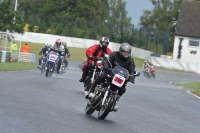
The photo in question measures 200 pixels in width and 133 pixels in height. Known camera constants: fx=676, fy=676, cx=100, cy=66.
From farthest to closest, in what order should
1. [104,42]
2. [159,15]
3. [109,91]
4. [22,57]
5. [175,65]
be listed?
1. [159,15]
2. [175,65]
3. [22,57]
4. [104,42]
5. [109,91]

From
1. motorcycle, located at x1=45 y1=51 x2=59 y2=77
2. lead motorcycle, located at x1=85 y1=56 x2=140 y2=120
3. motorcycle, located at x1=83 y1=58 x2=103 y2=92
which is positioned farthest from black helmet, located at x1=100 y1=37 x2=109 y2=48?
motorcycle, located at x1=45 y1=51 x2=59 y2=77

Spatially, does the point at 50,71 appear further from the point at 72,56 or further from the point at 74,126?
the point at 72,56

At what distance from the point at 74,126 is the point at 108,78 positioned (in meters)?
1.84

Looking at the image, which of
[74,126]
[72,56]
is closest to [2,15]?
[72,56]

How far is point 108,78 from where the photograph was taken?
12781 millimetres

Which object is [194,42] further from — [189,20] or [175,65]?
[175,65]

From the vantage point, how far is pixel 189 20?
74.1 m

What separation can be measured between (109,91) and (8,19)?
36.0 meters

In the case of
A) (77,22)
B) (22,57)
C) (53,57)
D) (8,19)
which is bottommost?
(22,57)

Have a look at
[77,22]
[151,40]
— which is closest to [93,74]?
[151,40]

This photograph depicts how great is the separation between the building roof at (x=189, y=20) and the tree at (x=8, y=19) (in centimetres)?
2770

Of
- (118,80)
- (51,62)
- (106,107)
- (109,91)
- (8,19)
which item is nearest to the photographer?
(118,80)

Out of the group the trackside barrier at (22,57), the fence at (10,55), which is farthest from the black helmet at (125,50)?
the trackside barrier at (22,57)

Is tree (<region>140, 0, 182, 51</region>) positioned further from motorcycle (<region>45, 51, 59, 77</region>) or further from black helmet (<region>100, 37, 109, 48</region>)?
black helmet (<region>100, 37, 109, 48</region>)
